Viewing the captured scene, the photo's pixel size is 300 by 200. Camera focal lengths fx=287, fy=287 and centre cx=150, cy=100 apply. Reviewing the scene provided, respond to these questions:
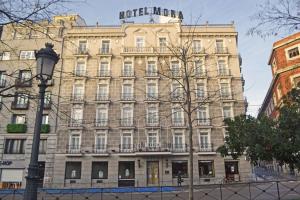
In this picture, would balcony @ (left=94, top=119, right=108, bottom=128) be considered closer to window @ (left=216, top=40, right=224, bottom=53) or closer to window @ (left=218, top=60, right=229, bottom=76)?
window @ (left=218, top=60, right=229, bottom=76)

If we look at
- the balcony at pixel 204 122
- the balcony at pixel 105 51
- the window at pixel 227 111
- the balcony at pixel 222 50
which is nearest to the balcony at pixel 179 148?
the balcony at pixel 204 122

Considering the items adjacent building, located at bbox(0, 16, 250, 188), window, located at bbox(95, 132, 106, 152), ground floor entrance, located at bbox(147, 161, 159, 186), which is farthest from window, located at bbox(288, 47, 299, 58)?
window, located at bbox(95, 132, 106, 152)

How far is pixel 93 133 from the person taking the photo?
32156 millimetres

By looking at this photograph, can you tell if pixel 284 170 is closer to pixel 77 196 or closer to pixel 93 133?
pixel 93 133

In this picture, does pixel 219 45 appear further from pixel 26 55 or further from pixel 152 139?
pixel 26 55

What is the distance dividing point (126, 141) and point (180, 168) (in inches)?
261

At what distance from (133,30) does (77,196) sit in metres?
24.0

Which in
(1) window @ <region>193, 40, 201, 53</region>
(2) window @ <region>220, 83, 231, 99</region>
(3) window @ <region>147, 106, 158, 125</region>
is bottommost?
(3) window @ <region>147, 106, 158, 125</region>

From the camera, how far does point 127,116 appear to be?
32.9 metres

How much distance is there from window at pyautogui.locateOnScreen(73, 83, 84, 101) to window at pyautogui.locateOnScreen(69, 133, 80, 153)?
4.29m

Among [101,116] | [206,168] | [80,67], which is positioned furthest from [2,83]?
[206,168]

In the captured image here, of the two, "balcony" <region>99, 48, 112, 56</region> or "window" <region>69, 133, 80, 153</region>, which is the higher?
"balcony" <region>99, 48, 112, 56</region>

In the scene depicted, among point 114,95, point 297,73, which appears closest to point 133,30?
point 114,95

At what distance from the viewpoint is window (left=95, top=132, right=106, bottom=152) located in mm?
31656
